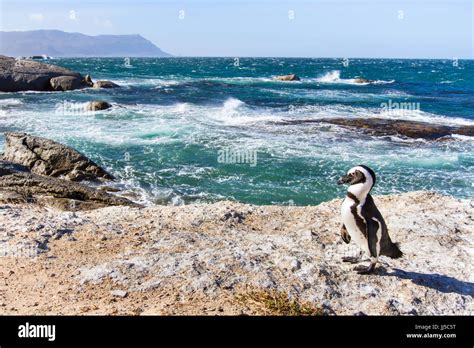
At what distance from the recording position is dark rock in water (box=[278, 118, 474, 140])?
2589 centimetres

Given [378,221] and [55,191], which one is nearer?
[378,221]

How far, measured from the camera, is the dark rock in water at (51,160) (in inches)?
580

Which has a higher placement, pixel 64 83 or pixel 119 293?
pixel 64 83

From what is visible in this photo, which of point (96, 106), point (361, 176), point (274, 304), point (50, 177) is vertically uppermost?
point (96, 106)

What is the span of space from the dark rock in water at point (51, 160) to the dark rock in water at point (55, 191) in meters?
2.17

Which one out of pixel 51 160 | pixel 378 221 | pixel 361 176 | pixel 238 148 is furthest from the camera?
pixel 238 148

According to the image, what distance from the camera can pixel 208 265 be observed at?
6.95m

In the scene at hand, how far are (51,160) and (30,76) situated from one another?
32860 mm

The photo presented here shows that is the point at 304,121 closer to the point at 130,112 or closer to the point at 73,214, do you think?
the point at 130,112

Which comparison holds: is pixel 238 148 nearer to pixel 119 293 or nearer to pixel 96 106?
pixel 96 106

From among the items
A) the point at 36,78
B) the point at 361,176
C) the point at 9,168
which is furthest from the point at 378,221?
the point at 36,78

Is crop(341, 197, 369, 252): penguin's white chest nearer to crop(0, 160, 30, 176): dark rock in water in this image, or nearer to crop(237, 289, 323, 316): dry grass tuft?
crop(237, 289, 323, 316): dry grass tuft

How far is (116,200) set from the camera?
12258 mm

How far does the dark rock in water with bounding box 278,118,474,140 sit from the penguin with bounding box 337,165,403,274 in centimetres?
2016
